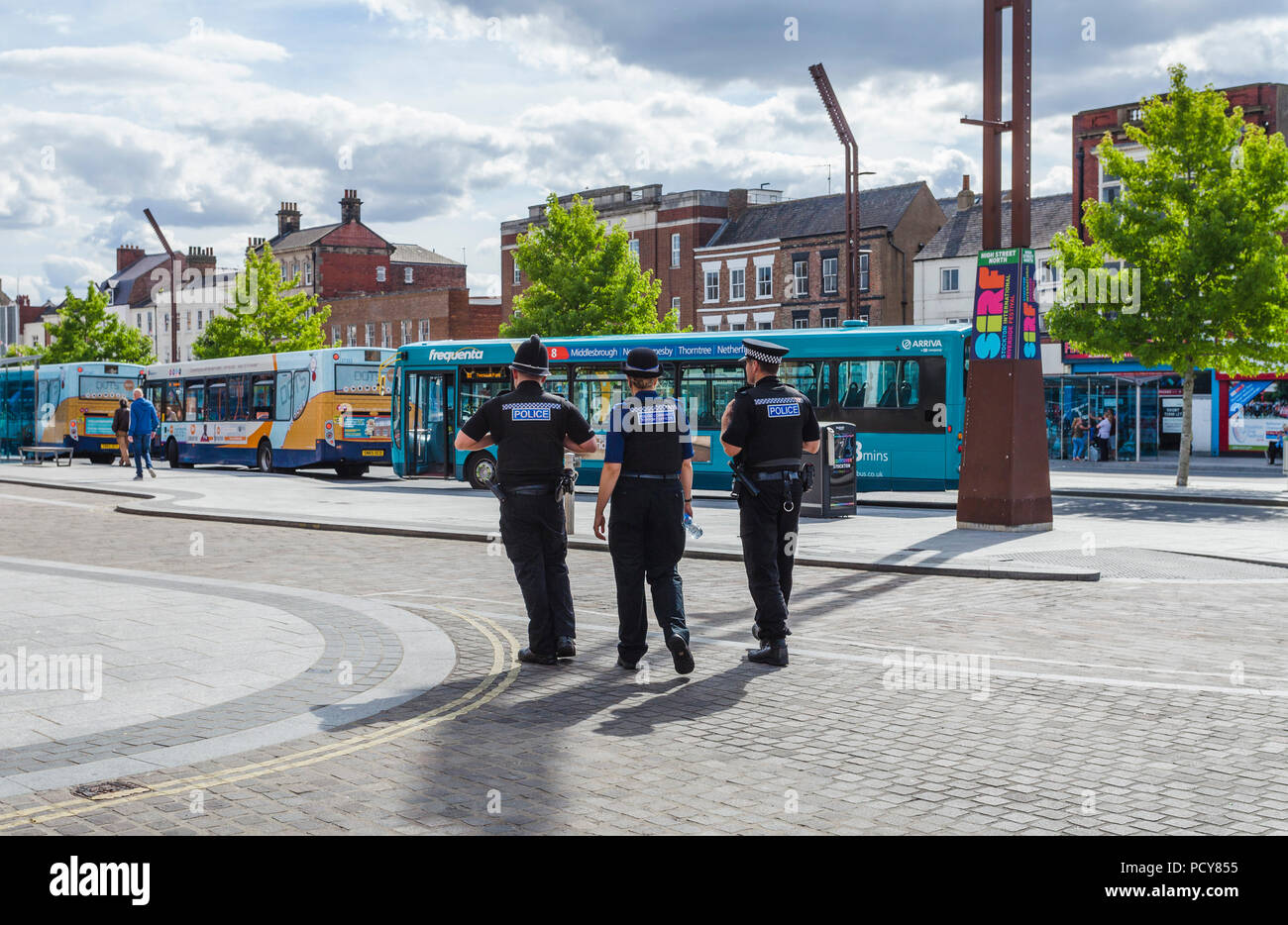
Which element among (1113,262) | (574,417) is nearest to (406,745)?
(574,417)

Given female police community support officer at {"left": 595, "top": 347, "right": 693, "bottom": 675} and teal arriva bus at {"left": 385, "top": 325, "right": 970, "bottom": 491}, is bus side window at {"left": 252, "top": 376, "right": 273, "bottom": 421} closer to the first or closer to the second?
teal arriva bus at {"left": 385, "top": 325, "right": 970, "bottom": 491}

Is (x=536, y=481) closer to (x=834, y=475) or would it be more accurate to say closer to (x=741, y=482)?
(x=741, y=482)

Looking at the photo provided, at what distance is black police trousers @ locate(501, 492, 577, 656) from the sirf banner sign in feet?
30.3

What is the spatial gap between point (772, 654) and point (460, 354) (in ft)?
62.9

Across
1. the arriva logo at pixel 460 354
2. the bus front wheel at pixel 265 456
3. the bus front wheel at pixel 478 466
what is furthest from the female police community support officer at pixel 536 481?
the bus front wheel at pixel 265 456

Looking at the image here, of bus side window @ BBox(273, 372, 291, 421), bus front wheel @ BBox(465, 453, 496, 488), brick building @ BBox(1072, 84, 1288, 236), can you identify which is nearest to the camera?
bus front wheel @ BBox(465, 453, 496, 488)

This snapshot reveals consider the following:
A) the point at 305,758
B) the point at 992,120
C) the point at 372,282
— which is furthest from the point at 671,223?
the point at 305,758

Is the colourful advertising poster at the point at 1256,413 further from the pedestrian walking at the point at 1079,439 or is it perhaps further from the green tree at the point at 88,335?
the green tree at the point at 88,335

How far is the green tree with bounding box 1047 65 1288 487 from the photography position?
24.9 metres

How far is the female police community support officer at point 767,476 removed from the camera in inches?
297

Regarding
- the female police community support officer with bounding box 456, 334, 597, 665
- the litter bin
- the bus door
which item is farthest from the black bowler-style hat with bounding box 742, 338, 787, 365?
the bus door

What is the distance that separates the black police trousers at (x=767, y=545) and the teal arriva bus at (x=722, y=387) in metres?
11.2

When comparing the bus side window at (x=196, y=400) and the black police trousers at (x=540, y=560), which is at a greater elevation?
the bus side window at (x=196, y=400)

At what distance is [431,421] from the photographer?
26188mm
